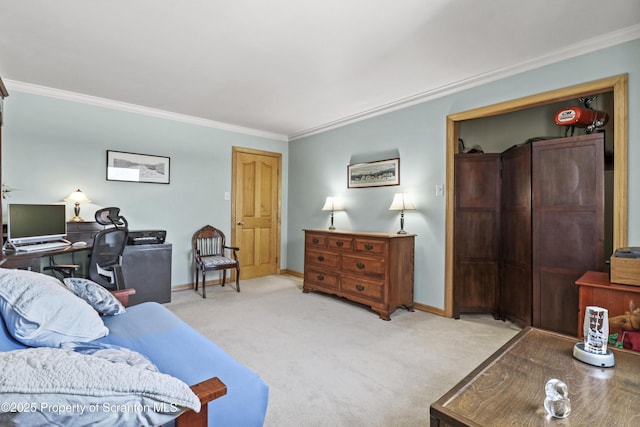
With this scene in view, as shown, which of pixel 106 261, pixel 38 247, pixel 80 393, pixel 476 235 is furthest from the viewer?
pixel 476 235

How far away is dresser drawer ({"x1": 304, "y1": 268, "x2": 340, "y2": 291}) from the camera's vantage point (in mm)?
3991

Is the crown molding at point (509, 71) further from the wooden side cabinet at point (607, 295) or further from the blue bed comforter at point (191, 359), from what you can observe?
the blue bed comforter at point (191, 359)

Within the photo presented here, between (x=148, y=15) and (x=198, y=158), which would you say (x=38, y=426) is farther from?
(x=198, y=158)

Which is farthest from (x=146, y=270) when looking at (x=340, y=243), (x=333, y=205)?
(x=333, y=205)

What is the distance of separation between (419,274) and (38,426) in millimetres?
3534

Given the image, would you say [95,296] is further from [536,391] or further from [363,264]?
[363,264]

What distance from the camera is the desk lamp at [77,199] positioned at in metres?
3.57

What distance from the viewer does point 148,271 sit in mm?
3740

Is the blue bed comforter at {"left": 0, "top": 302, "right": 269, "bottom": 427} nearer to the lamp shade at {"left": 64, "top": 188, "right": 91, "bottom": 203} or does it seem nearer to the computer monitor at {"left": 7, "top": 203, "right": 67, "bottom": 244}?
the computer monitor at {"left": 7, "top": 203, "right": 67, "bottom": 244}

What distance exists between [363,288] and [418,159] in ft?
5.50

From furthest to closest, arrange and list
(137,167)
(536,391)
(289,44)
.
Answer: (137,167)
(289,44)
(536,391)

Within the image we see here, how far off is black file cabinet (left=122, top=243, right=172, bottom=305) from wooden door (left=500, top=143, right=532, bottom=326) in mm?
3930

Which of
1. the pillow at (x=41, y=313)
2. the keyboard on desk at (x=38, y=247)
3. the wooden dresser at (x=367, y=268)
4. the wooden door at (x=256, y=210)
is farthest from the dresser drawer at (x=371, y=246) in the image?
the keyboard on desk at (x=38, y=247)

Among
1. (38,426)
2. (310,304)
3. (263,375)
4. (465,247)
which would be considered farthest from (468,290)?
(38,426)
